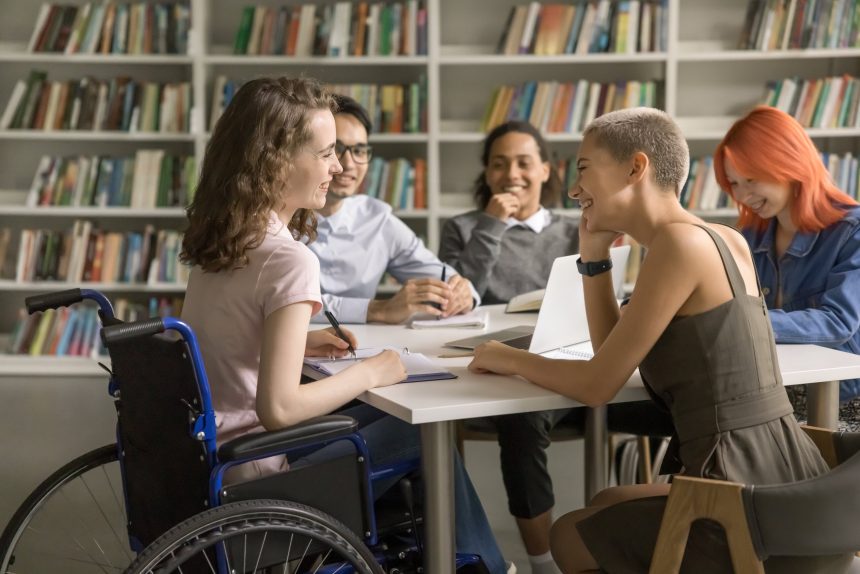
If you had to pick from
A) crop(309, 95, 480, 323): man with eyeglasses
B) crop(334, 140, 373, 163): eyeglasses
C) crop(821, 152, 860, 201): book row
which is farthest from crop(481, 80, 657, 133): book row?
crop(334, 140, 373, 163): eyeglasses

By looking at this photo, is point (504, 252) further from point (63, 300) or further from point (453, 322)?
point (63, 300)

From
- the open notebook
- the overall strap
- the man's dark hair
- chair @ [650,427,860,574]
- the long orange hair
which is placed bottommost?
chair @ [650,427,860,574]

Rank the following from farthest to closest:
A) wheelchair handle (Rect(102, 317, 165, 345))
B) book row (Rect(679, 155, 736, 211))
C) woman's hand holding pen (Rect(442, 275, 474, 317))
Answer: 1. book row (Rect(679, 155, 736, 211))
2. woman's hand holding pen (Rect(442, 275, 474, 317))
3. wheelchair handle (Rect(102, 317, 165, 345))

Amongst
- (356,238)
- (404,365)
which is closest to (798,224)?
(404,365)

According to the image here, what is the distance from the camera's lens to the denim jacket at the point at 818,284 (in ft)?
6.73

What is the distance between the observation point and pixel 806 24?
4500 millimetres

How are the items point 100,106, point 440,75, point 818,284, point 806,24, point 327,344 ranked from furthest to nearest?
point 440,75, point 100,106, point 806,24, point 818,284, point 327,344

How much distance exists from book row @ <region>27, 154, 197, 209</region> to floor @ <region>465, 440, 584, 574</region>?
6.49 ft

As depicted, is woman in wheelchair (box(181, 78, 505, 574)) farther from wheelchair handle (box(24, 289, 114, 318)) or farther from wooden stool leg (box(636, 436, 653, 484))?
wooden stool leg (box(636, 436, 653, 484))

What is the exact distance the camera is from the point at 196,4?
466cm

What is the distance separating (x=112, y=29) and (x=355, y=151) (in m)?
2.41

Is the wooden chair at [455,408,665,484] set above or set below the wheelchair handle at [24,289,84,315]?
below

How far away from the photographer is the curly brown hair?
1.69 metres

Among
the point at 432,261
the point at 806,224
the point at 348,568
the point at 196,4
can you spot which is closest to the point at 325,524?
the point at 348,568
